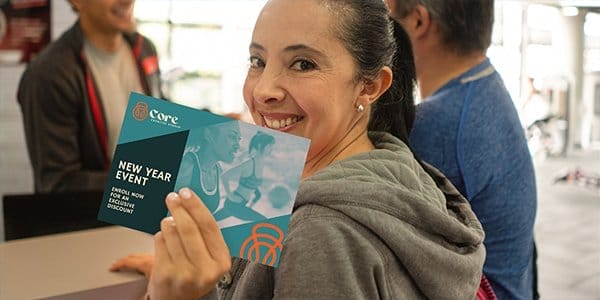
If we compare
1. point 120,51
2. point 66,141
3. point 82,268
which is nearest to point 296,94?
point 82,268

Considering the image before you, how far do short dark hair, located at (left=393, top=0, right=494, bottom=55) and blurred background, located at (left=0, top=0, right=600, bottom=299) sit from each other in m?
1.33

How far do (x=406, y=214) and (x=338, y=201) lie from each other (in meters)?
0.11

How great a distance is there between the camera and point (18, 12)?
3.02 metres

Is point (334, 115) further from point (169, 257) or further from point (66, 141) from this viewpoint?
point (66, 141)

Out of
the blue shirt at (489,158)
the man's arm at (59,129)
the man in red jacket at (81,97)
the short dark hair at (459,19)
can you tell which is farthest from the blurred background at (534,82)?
the blue shirt at (489,158)

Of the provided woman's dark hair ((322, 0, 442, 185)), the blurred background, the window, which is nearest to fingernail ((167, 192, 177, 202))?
woman's dark hair ((322, 0, 442, 185))

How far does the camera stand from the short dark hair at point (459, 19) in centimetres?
152

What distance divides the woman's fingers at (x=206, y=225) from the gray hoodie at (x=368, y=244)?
8cm

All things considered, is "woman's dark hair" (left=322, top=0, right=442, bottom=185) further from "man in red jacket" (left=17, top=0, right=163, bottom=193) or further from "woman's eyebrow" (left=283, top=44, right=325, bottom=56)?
"man in red jacket" (left=17, top=0, right=163, bottom=193)

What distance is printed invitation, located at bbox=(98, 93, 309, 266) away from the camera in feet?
2.76

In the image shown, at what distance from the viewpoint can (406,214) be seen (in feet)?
3.05

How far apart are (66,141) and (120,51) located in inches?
19.4

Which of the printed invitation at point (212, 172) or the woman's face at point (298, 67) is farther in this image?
the woman's face at point (298, 67)

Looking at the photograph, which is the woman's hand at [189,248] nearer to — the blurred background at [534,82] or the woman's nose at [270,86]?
the woman's nose at [270,86]
